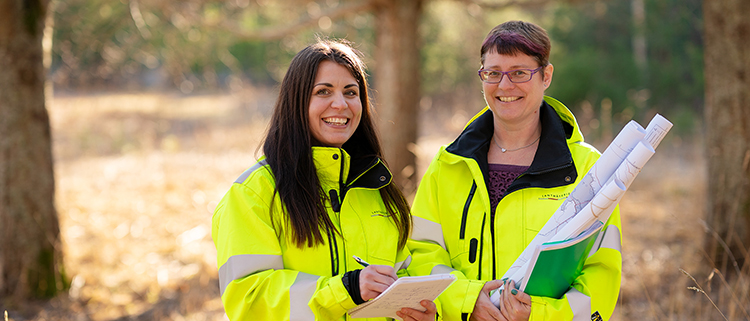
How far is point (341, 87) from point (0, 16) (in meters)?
3.43

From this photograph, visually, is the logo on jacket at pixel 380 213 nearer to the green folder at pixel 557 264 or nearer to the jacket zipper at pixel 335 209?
the jacket zipper at pixel 335 209

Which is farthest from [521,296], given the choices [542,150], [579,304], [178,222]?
[178,222]

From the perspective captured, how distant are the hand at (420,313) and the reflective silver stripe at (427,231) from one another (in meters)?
0.36

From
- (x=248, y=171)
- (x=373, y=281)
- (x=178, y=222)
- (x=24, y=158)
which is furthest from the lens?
(x=178, y=222)

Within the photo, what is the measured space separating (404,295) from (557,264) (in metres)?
0.50

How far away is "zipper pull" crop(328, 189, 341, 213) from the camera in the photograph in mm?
1932

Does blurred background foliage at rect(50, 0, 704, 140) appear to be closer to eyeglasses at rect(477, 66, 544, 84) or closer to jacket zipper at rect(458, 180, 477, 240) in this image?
eyeglasses at rect(477, 66, 544, 84)

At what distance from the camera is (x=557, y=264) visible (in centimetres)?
172

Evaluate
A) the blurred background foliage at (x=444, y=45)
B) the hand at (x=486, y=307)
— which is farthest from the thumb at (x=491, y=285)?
the blurred background foliage at (x=444, y=45)

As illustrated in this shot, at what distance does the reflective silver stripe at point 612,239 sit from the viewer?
194 cm

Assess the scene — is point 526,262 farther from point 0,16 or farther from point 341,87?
point 0,16

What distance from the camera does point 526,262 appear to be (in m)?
1.81

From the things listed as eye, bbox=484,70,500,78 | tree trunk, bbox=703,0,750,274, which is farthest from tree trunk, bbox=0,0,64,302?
tree trunk, bbox=703,0,750,274

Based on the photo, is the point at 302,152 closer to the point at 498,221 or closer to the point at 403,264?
the point at 403,264
